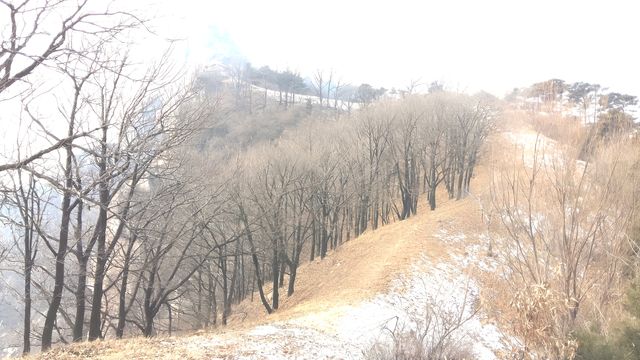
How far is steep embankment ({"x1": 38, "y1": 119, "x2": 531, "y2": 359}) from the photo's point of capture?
23.6ft

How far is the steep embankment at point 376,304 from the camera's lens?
283 inches

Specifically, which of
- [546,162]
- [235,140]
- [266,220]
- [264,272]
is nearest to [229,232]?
[266,220]

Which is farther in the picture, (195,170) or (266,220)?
(266,220)

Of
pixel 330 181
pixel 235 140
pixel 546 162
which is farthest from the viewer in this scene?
pixel 235 140

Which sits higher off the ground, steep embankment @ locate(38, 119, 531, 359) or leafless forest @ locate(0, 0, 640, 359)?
leafless forest @ locate(0, 0, 640, 359)

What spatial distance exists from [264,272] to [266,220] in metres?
12.5

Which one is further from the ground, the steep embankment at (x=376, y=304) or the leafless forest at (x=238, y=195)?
the leafless forest at (x=238, y=195)

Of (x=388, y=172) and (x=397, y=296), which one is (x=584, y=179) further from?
(x=388, y=172)

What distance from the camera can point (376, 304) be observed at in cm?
1343

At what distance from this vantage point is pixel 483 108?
28.6 meters

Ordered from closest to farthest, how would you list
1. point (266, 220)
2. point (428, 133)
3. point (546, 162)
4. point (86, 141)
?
1. point (86, 141)
2. point (546, 162)
3. point (266, 220)
4. point (428, 133)

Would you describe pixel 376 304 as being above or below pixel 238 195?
below

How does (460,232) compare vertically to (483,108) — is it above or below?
below

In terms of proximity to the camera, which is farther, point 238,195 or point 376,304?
point 238,195
